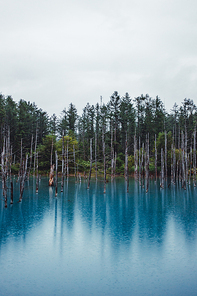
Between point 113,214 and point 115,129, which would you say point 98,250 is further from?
point 115,129

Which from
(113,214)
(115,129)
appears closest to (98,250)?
(113,214)

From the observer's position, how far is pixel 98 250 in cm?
1281

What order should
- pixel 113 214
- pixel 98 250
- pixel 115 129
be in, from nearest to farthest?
pixel 98 250, pixel 113 214, pixel 115 129

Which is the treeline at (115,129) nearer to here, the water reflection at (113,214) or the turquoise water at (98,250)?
the water reflection at (113,214)

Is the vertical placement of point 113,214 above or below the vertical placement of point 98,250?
above

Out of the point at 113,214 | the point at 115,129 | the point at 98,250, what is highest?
the point at 115,129

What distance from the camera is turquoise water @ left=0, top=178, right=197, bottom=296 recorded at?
30.6 ft

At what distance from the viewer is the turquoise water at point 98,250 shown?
9320 mm

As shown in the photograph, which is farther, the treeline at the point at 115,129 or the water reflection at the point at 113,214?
the treeline at the point at 115,129

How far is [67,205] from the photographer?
24.6m

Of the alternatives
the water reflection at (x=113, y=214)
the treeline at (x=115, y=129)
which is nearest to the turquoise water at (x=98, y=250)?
the water reflection at (x=113, y=214)

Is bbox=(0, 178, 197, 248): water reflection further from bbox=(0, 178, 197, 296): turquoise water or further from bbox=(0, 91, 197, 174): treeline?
bbox=(0, 91, 197, 174): treeline

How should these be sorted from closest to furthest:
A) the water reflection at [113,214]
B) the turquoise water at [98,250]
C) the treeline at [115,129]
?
1. the turquoise water at [98,250]
2. the water reflection at [113,214]
3. the treeline at [115,129]

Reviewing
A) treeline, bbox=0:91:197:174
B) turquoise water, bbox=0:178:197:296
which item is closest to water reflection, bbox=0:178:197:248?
turquoise water, bbox=0:178:197:296
